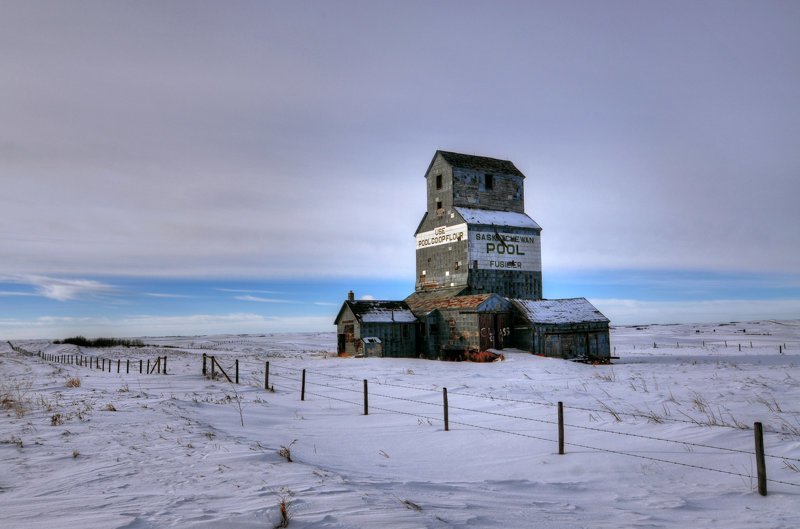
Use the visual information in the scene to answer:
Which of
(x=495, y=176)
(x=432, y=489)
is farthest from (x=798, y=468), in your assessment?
(x=495, y=176)

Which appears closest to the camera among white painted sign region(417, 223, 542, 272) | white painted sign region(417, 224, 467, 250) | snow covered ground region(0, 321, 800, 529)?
snow covered ground region(0, 321, 800, 529)

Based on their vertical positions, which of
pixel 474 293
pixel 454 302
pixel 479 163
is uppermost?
pixel 479 163

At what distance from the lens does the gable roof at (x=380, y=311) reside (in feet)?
110

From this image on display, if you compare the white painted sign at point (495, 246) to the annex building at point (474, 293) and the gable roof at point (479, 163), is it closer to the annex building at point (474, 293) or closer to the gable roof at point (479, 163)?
the annex building at point (474, 293)

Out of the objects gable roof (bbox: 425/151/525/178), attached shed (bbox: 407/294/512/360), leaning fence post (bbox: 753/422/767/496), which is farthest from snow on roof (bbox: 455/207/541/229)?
leaning fence post (bbox: 753/422/767/496)

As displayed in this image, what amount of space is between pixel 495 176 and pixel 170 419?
31.8m

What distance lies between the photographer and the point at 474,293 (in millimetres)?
35156

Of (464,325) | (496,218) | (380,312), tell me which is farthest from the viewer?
(496,218)

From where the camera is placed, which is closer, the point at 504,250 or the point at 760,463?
the point at 760,463

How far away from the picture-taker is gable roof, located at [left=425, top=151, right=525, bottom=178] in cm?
3772

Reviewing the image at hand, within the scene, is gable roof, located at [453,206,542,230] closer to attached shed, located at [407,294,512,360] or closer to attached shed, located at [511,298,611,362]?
attached shed, located at [407,294,512,360]

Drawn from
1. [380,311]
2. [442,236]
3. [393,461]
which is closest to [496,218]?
[442,236]

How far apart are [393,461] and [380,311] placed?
1000 inches

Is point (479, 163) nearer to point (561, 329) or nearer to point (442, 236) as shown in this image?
point (442, 236)
